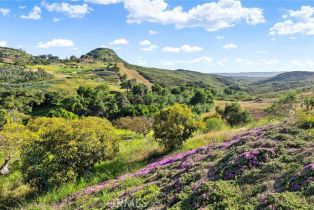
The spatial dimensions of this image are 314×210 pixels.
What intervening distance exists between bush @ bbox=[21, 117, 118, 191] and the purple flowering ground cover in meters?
2.68

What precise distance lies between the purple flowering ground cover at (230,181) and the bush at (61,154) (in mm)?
Result: 2682

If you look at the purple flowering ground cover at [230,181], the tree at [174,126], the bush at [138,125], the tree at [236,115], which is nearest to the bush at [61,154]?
the purple flowering ground cover at [230,181]

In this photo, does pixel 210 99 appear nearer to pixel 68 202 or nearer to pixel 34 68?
pixel 34 68

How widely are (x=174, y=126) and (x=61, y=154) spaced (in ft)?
19.1

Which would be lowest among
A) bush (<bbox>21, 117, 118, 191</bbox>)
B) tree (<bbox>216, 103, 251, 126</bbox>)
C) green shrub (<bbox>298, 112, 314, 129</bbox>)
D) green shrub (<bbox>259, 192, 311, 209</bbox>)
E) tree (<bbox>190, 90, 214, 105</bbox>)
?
tree (<bbox>190, 90, 214, 105</bbox>)

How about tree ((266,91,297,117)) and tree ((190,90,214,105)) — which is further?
tree ((190,90,214,105))

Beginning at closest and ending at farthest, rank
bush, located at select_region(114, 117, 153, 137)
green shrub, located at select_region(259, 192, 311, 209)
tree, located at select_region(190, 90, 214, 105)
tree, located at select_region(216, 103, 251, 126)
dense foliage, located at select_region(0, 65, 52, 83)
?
green shrub, located at select_region(259, 192, 311, 209)
bush, located at select_region(114, 117, 153, 137)
tree, located at select_region(216, 103, 251, 126)
tree, located at select_region(190, 90, 214, 105)
dense foliage, located at select_region(0, 65, 52, 83)

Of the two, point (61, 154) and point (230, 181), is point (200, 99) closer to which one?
point (61, 154)

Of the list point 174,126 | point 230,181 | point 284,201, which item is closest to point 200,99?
point 174,126

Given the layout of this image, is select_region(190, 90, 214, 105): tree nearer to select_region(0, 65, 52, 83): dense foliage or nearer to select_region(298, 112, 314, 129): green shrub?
select_region(0, 65, 52, 83): dense foliage

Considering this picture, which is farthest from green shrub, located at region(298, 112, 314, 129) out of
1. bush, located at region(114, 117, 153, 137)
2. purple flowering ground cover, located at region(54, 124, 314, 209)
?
bush, located at region(114, 117, 153, 137)

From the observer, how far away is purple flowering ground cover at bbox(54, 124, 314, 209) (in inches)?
288

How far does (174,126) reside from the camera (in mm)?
17203

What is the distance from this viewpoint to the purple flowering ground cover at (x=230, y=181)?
7.32 meters
